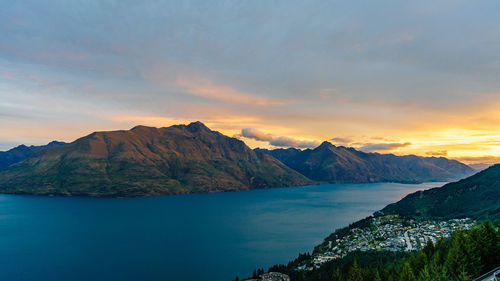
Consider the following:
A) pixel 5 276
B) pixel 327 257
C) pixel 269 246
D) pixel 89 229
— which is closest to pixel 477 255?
pixel 327 257

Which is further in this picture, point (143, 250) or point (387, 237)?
point (387, 237)

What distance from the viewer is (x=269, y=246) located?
152m

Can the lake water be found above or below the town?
below

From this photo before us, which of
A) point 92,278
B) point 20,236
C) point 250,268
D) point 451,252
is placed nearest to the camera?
point 451,252

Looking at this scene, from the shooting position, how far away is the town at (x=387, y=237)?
125706 millimetres

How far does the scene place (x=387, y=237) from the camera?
14900 cm

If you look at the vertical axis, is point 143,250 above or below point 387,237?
below

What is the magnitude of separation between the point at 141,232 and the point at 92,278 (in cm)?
7548

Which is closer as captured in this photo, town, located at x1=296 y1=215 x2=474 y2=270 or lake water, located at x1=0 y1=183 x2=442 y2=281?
lake water, located at x1=0 y1=183 x2=442 y2=281

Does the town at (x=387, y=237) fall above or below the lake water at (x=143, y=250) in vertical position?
above

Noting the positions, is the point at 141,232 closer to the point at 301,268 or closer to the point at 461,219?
the point at 301,268

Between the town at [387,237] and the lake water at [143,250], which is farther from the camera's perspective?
the town at [387,237]

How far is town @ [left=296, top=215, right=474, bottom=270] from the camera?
12571 centimetres

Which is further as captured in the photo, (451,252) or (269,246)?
(269,246)
